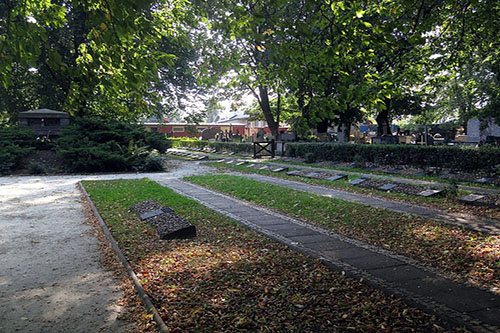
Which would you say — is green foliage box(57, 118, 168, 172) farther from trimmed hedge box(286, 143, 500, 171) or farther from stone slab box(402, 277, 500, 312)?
stone slab box(402, 277, 500, 312)

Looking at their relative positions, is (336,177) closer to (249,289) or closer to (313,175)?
(313,175)

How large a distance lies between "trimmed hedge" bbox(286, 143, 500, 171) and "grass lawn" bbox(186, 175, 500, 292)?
6188mm

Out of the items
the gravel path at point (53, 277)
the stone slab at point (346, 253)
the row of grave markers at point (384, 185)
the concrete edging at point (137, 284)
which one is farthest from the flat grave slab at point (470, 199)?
the gravel path at point (53, 277)

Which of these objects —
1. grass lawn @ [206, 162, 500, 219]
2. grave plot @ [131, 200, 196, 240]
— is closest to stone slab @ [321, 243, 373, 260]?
grave plot @ [131, 200, 196, 240]

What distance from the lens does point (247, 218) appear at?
7855 millimetres

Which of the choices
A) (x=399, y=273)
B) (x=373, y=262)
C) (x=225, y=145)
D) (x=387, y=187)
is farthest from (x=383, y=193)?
(x=225, y=145)

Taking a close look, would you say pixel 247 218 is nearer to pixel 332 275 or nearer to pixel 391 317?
pixel 332 275

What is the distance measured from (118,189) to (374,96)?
350 inches

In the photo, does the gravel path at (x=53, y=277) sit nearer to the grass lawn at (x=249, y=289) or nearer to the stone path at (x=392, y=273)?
the grass lawn at (x=249, y=289)

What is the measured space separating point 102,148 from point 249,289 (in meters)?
16.2

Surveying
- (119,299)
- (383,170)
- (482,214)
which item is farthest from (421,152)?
(119,299)

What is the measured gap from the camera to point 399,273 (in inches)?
180

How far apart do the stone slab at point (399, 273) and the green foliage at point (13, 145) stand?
17.4m

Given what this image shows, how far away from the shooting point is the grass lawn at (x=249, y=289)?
339 cm
